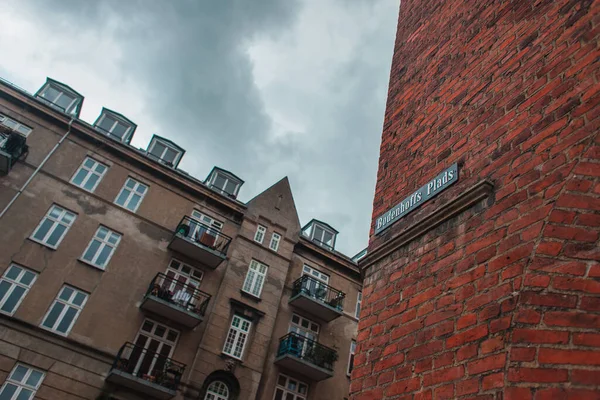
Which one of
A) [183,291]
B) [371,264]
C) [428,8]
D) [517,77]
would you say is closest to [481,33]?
[517,77]

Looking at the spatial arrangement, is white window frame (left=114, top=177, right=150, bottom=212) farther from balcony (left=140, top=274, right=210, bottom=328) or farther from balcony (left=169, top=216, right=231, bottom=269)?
balcony (left=140, top=274, right=210, bottom=328)

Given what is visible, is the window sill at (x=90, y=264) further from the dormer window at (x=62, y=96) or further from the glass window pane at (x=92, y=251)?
the dormer window at (x=62, y=96)

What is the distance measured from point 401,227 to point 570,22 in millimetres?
2196

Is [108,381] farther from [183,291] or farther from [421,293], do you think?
[421,293]

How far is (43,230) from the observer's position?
57.0 ft

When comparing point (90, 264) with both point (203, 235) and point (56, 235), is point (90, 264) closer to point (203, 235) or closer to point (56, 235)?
point (56, 235)

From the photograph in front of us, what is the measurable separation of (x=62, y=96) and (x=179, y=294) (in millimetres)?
12516

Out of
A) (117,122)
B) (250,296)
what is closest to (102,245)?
(250,296)

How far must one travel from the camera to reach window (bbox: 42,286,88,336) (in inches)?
624

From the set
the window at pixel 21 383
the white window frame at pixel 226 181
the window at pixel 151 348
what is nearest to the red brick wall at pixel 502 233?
the window at pixel 151 348

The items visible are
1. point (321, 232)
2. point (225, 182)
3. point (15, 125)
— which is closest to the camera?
point (15, 125)

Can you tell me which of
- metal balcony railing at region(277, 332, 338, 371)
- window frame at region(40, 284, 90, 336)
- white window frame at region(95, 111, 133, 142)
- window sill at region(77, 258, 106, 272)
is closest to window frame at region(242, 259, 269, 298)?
metal balcony railing at region(277, 332, 338, 371)

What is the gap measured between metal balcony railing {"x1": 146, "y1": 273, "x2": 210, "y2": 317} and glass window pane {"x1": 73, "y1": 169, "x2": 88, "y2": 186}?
5599 mm

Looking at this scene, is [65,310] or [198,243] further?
[198,243]
